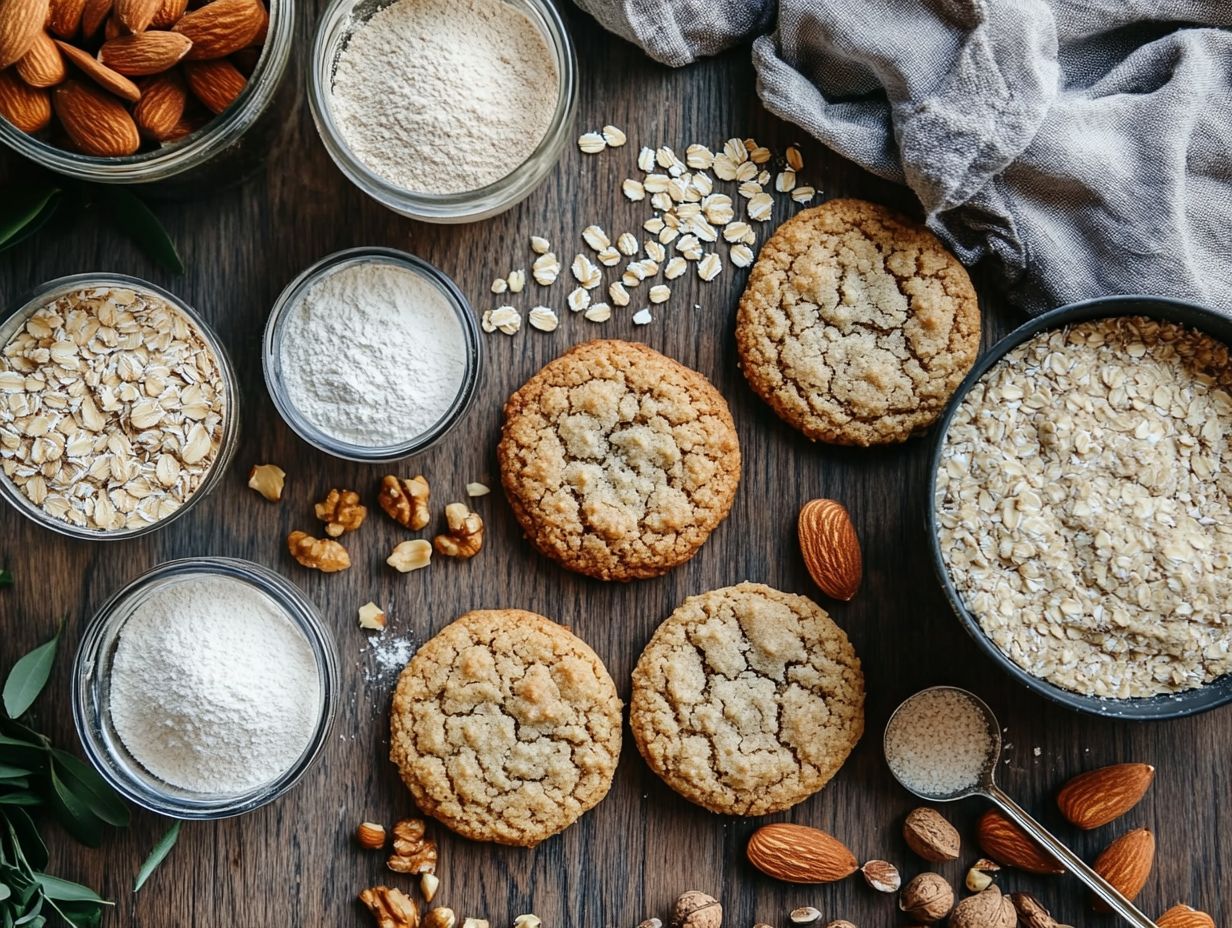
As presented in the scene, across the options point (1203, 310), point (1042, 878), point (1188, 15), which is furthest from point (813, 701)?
point (1188, 15)

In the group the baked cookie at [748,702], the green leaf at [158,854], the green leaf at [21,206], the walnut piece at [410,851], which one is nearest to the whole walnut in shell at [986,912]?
the baked cookie at [748,702]

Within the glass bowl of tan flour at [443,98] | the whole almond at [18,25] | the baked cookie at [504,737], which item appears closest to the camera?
the whole almond at [18,25]

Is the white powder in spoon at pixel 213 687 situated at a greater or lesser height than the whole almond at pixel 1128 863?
greater

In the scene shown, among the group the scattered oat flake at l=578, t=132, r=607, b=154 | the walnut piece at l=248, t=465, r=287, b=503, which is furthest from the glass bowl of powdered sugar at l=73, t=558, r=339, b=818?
the scattered oat flake at l=578, t=132, r=607, b=154

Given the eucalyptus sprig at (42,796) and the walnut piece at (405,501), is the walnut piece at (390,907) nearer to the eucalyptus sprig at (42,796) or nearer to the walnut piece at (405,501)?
the eucalyptus sprig at (42,796)

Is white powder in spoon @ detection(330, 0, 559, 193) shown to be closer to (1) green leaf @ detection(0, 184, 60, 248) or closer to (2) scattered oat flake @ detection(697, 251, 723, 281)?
(2) scattered oat flake @ detection(697, 251, 723, 281)

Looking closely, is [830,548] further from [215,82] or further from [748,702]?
[215,82]

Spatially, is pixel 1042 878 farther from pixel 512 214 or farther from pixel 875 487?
pixel 512 214
